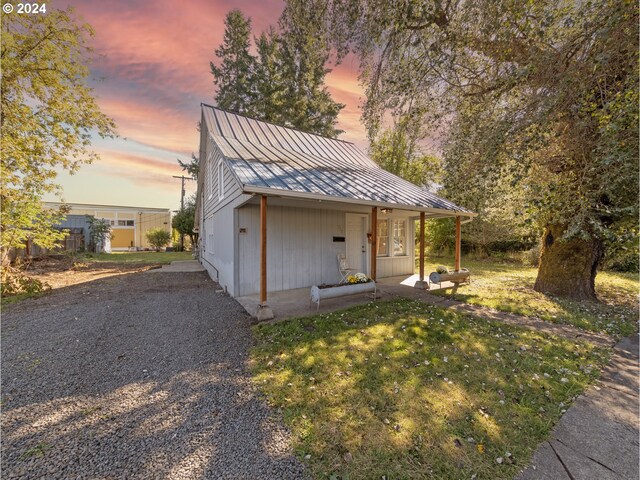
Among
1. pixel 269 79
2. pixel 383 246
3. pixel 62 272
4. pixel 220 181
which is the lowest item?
pixel 62 272

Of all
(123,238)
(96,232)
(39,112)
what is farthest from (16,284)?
(123,238)

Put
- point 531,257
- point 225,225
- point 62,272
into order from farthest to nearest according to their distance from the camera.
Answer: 1. point 531,257
2. point 62,272
3. point 225,225

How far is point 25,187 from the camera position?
719cm

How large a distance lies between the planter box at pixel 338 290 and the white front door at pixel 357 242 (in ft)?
8.91

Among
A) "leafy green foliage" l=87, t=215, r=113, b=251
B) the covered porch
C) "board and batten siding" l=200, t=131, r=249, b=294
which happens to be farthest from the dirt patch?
the covered porch

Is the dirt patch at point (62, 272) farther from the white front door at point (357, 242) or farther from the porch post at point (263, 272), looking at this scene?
the white front door at point (357, 242)

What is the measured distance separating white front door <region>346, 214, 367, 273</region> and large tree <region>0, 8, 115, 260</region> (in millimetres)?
8787

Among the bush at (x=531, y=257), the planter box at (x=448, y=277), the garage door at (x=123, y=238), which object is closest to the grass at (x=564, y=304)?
the planter box at (x=448, y=277)

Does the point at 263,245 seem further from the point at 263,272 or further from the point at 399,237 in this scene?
the point at 399,237

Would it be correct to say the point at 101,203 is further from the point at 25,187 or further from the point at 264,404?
the point at 264,404

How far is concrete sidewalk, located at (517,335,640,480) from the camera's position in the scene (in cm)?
194

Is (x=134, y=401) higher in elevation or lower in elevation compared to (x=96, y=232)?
lower

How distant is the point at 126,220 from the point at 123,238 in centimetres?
178

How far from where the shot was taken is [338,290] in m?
5.73
